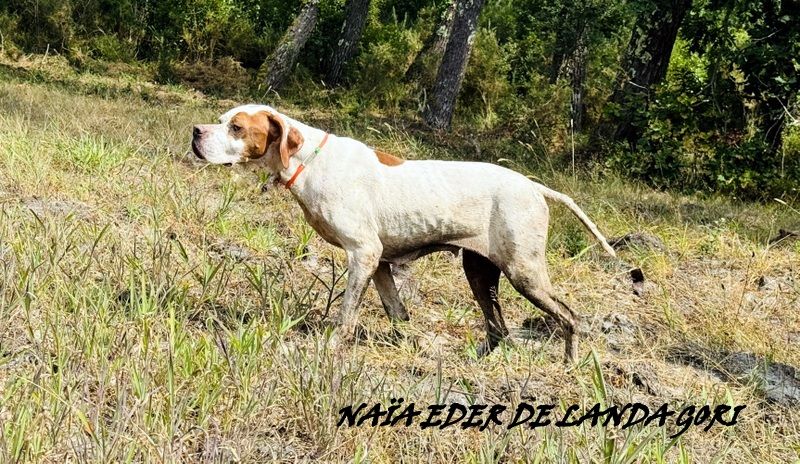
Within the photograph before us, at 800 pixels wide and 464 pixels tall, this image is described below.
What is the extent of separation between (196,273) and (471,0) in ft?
24.7

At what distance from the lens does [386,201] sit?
4.26 meters

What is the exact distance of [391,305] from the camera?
464cm

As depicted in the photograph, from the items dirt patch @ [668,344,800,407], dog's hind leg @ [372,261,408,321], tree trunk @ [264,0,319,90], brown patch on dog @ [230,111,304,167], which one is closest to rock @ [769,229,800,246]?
dirt patch @ [668,344,800,407]

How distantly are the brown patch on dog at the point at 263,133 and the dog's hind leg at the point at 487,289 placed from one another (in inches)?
42.8

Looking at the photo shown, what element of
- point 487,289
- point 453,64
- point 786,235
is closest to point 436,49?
point 453,64

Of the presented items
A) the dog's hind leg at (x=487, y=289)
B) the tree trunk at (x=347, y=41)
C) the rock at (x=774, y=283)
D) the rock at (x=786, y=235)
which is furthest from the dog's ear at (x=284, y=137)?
the tree trunk at (x=347, y=41)

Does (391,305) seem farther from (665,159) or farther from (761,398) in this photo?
(665,159)

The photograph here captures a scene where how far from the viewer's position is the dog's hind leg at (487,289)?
15.1ft

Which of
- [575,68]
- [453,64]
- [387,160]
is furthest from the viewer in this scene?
[575,68]

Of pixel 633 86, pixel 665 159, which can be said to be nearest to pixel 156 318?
pixel 665 159

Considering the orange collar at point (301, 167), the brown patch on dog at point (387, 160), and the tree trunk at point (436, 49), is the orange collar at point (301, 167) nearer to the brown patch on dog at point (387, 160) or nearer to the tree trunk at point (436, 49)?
the brown patch on dog at point (387, 160)

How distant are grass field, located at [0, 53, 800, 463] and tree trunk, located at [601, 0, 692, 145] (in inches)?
114

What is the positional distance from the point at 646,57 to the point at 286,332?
7.81m

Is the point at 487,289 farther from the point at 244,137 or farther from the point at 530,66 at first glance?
the point at 530,66
